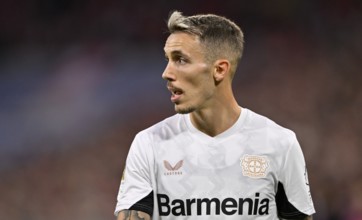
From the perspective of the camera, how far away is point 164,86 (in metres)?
6.13

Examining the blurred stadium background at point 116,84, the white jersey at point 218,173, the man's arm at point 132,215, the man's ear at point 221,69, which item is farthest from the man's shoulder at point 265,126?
the blurred stadium background at point 116,84

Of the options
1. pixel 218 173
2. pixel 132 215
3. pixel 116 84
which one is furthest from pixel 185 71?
pixel 116 84

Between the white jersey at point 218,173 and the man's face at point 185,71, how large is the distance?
0.20m

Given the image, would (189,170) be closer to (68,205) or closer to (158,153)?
(158,153)

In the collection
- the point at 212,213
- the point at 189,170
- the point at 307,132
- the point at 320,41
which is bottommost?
the point at 212,213

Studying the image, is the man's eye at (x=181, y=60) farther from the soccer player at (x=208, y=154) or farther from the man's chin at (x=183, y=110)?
the man's chin at (x=183, y=110)

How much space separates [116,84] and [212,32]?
330 centimetres

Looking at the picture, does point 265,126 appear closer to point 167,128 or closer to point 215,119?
point 215,119

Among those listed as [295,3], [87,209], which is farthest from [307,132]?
[87,209]

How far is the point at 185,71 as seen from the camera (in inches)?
112

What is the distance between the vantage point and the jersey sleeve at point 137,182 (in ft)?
9.29

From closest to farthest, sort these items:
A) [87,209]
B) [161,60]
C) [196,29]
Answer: [196,29], [87,209], [161,60]

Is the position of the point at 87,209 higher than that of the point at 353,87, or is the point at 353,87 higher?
the point at 353,87

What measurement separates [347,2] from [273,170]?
3516 mm
